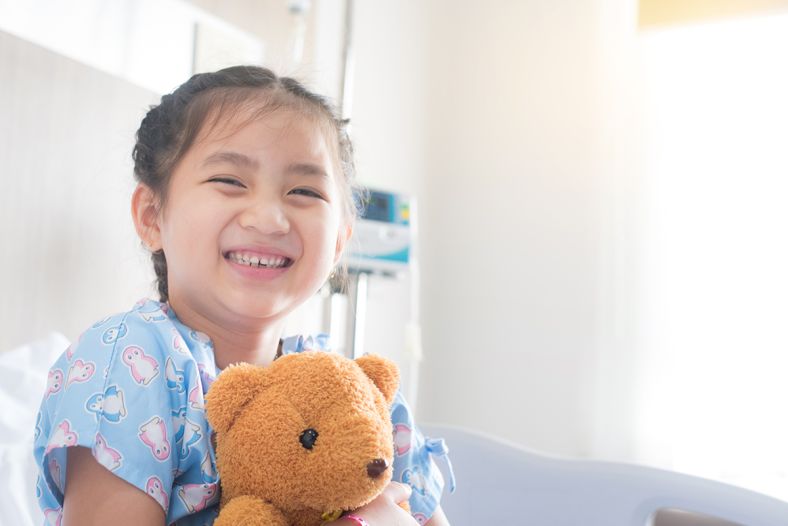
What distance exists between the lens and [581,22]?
2762 mm

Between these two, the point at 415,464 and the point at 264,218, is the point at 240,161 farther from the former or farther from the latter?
the point at 415,464

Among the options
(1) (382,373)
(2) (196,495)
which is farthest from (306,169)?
(2) (196,495)

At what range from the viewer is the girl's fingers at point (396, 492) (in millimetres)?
749

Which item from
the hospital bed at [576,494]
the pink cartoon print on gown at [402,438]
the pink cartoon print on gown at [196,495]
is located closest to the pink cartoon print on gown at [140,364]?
the pink cartoon print on gown at [196,495]

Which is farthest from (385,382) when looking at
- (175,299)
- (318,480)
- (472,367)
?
(472,367)

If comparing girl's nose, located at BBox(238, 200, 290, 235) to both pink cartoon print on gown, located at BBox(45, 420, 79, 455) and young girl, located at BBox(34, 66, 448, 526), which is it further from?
pink cartoon print on gown, located at BBox(45, 420, 79, 455)

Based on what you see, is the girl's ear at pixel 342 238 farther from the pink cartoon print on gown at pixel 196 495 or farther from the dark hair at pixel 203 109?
the pink cartoon print on gown at pixel 196 495

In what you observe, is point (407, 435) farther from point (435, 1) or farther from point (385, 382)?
point (435, 1)

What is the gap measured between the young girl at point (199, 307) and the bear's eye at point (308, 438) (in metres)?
0.09

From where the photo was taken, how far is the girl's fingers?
0.75 m

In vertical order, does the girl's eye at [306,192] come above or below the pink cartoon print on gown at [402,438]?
above

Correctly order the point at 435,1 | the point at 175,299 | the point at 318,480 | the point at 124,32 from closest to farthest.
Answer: the point at 318,480
the point at 175,299
the point at 124,32
the point at 435,1

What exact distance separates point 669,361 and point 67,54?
6.61 feet

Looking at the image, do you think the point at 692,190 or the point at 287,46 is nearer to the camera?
the point at 287,46
